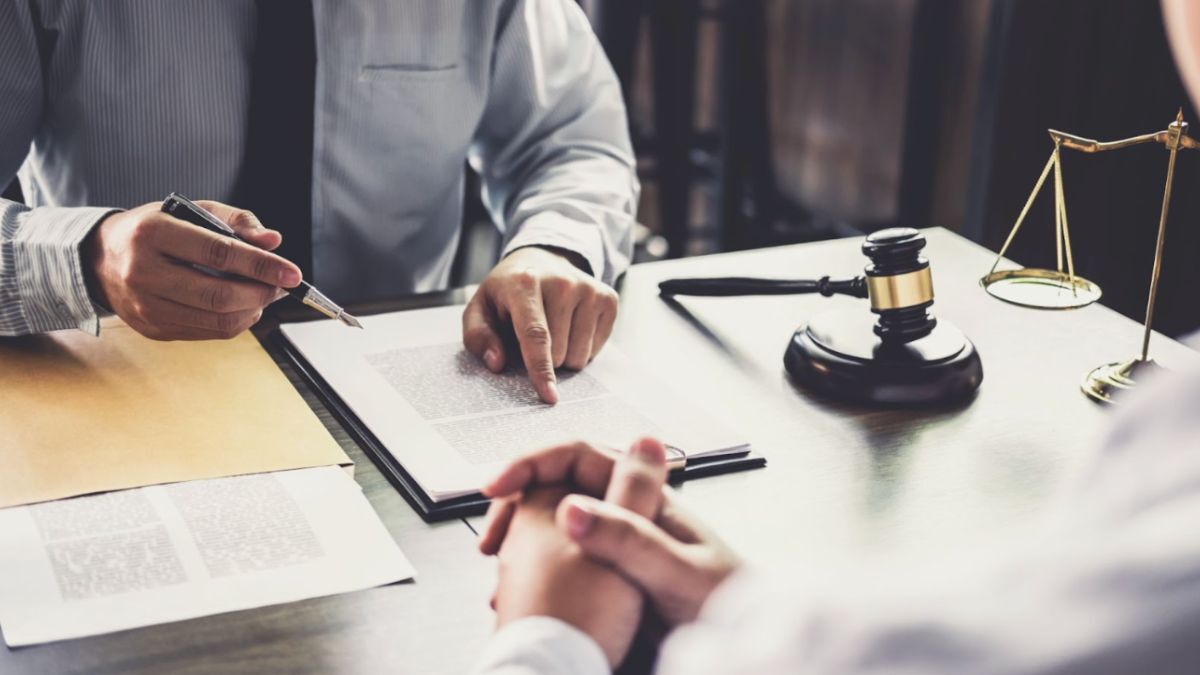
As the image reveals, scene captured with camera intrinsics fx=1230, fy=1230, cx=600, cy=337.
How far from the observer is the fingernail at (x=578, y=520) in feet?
2.56

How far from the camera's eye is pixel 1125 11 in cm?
285

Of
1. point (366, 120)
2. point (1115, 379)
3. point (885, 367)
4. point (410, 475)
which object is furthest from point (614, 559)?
point (366, 120)

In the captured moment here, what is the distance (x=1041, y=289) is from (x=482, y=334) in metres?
0.59

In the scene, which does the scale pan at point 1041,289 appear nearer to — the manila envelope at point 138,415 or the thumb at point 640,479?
the thumb at point 640,479

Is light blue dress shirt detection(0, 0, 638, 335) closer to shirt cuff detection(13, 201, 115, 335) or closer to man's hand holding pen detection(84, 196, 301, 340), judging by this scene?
shirt cuff detection(13, 201, 115, 335)

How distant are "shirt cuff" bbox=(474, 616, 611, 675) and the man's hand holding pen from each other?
1.61 ft

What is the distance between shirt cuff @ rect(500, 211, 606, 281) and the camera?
1.45m

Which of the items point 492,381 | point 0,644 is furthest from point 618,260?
point 0,644

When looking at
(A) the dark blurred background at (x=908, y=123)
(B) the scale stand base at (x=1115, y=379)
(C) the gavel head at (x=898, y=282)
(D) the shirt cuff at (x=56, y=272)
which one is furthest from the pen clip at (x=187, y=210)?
(B) the scale stand base at (x=1115, y=379)

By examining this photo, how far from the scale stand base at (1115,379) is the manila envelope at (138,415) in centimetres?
72

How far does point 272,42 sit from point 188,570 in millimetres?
914

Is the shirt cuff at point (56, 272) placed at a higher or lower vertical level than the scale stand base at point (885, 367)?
higher

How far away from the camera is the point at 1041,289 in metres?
1.31

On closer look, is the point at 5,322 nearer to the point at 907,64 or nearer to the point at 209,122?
the point at 209,122
